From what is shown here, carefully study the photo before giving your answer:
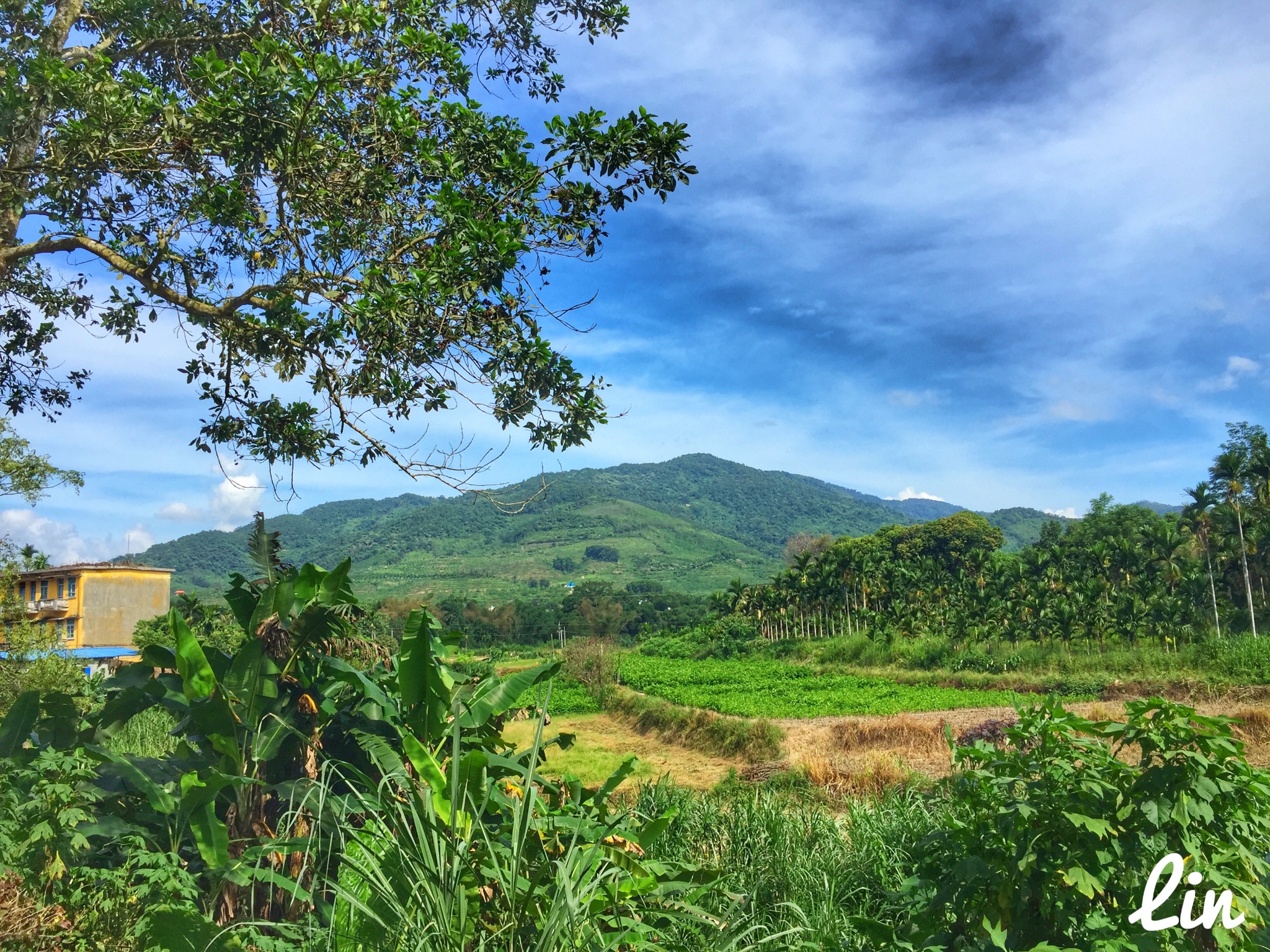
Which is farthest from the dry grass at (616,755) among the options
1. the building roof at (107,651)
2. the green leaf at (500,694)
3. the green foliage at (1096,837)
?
the building roof at (107,651)

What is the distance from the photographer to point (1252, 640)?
2645 centimetres

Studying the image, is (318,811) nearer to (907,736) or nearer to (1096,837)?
(1096,837)

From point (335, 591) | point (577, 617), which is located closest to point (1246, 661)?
point (335, 591)

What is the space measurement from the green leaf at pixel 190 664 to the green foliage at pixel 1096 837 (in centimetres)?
299

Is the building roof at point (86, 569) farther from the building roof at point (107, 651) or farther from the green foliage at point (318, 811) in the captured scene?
the green foliage at point (318, 811)

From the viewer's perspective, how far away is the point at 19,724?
3641mm

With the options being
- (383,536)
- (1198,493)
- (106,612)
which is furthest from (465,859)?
(383,536)

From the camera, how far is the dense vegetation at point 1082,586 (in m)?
37.7

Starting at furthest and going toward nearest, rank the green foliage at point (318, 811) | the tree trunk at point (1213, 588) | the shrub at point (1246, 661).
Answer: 1. the tree trunk at point (1213, 588)
2. the shrub at point (1246, 661)
3. the green foliage at point (318, 811)

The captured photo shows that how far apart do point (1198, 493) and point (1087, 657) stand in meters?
16.2

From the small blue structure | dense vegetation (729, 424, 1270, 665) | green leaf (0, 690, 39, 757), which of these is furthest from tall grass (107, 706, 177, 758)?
dense vegetation (729, 424, 1270, 665)

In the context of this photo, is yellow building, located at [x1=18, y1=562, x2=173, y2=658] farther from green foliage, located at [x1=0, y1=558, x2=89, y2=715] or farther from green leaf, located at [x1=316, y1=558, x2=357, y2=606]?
green leaf, located at [x1=316, y1=558, x2=357, y2=606]

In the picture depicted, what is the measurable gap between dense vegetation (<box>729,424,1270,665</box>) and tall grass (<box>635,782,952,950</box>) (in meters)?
31.1
